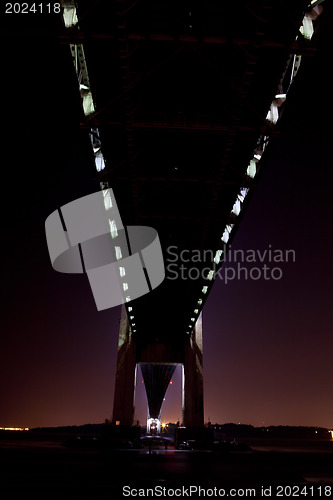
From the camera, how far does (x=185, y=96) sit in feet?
46.5

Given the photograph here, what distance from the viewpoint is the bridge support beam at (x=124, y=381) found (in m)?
40.5

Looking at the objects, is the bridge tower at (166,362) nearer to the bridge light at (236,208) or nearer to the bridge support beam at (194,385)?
the bridge support beam at (194,385)

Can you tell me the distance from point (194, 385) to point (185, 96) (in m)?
32.9

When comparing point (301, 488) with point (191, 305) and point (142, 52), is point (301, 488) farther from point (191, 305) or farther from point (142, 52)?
point (191, 305)

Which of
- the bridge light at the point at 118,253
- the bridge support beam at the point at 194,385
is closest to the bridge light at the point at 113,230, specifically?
the bridge light at the point at 118,253

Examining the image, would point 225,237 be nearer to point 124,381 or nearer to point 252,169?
point 252,169

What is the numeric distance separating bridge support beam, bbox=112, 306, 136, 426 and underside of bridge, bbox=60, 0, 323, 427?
19.4 meters

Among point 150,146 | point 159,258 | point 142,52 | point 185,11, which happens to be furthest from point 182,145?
point 159,258

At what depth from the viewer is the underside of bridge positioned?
10953mm

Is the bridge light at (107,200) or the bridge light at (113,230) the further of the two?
the bridge light at (113,230)

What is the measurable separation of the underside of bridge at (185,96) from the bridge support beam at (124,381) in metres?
19.4

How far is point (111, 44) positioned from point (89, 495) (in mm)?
11803

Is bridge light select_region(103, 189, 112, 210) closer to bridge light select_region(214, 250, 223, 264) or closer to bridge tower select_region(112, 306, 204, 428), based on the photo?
bridge light select_region(214, 250, 223, 264)

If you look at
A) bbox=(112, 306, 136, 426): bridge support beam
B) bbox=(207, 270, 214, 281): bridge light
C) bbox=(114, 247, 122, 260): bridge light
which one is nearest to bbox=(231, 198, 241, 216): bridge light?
bbox=(207, 270, 214, 281): bridge light
